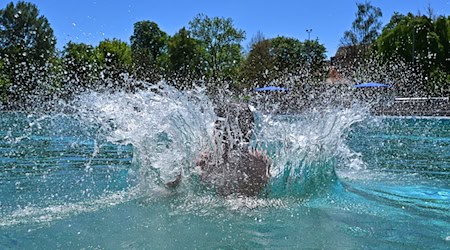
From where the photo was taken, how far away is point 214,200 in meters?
5.62

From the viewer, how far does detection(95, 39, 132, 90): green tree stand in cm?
4309

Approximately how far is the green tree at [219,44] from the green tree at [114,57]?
8.42m

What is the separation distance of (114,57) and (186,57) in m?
10.7

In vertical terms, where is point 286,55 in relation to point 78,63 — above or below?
above

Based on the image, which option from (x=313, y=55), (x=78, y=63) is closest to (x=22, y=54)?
(x=78, y=63)

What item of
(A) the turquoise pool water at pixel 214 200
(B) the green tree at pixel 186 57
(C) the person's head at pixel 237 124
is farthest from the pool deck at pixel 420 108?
(B) the green tree at pixel 186 57

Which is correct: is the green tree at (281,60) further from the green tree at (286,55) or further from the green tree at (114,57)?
the green tree at (114,57)

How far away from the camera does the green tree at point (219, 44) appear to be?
5528cm

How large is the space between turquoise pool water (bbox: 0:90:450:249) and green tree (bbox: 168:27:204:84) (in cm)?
4613

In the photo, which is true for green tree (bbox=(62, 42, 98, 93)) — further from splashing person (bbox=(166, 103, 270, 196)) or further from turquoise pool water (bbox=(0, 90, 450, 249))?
splashing person (bbox=(166, 103, 270, 196))

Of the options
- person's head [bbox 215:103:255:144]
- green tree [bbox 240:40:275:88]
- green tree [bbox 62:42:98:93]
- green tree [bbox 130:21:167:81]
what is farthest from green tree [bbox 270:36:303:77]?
person's head [bbox 215:103:255:144]

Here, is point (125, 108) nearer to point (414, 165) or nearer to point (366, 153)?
point (414, 165)

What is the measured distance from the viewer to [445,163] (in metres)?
9.52

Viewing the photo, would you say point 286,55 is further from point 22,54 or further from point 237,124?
point 237,124
